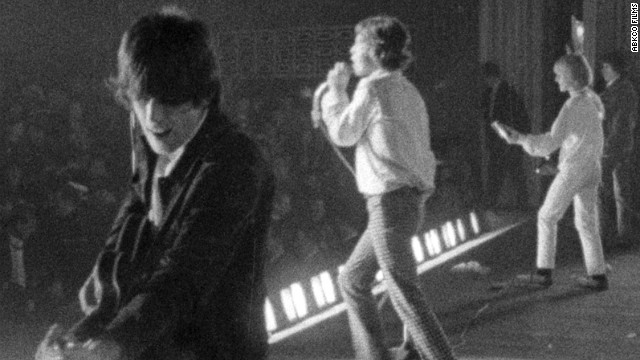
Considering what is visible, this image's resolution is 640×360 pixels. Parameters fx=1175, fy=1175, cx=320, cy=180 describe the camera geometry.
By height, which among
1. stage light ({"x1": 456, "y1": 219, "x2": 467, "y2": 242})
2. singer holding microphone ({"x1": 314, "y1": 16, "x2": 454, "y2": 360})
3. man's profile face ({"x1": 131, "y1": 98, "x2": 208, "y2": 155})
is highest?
man's profile face ({"x1": 131, "y1": 98, "x2": 208, "y2": 155})

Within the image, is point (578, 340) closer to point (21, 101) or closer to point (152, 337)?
point (21, 101)

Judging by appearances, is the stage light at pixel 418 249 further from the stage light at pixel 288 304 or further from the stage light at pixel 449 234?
the stage light at pixel 288 304

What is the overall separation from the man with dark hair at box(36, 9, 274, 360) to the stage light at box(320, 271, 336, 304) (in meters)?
4.98

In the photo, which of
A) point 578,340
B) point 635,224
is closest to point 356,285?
point 578,340

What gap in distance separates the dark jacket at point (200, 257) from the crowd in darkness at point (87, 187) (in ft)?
15.3

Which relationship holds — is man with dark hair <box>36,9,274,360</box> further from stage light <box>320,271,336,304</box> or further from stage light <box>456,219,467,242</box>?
stage light <box>456,219,467,242</box>

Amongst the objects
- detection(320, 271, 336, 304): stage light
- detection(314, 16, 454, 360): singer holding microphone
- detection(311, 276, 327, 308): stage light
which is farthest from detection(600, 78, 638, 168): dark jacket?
detection(314, 16, 454, 360): singer holding microphone

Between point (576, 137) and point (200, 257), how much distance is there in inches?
226

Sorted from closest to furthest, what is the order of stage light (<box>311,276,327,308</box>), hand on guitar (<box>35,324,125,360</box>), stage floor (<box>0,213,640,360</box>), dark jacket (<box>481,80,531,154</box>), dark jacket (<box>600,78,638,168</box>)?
hand on guitar (<box>35,324,125,360</box>) → stage floor (<box>0,213,640,360</box>) → stage light (<box>311,276,327,308</box>) → dark jacket (<box>600,78,638,168</box>) → dark jacket (<box>481,80,531,154</box>)

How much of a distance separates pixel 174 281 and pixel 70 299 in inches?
200

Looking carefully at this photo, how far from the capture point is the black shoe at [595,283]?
8.09m

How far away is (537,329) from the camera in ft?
22.7

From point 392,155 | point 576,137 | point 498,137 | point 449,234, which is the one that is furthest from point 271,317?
point 498,137

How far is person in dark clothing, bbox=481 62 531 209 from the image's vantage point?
12297mm
